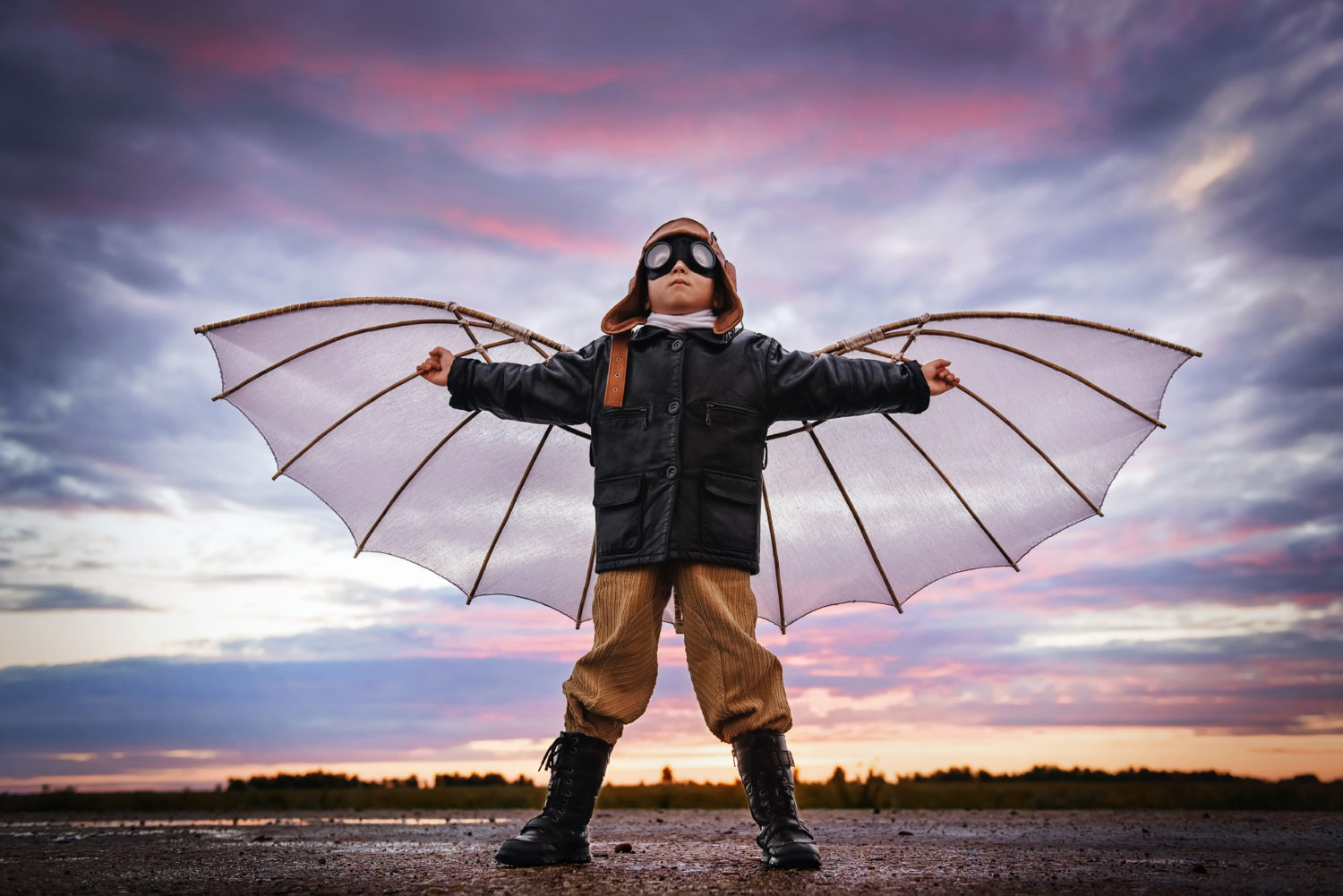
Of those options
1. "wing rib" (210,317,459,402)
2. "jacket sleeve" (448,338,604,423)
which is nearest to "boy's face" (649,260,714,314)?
"jacket sleeve" (448,338,604,423)

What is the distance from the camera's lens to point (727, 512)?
5.00m

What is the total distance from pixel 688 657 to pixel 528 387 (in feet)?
5.96

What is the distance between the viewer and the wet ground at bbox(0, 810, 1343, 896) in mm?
4105

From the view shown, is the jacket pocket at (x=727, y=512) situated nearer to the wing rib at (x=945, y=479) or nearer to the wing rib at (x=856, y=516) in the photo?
the wing rib at (x=856, y=516)

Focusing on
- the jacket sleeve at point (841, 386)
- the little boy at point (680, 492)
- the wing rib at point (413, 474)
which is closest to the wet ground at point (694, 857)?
the little boy at point (680, 492)

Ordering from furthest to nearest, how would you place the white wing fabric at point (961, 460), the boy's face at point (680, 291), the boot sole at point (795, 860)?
the white wing fabric at point (961, 460) < the boy's face at point (680, 291) < the boot sole at point (795, 860)

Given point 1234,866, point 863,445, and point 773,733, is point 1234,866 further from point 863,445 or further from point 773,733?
point 863,445

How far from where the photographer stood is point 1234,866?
501 centimetres

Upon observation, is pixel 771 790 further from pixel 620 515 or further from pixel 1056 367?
pixel 1056 367

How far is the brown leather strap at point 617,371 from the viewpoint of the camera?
5.23 metres

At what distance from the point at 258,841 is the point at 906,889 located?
4930 mm

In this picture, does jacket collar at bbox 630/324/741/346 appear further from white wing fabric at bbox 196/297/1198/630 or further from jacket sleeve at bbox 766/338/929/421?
white wing fabric at bbox 196/297/1198/630

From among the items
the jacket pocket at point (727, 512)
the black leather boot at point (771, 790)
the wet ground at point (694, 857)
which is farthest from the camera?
the jacket pocket at point (727, 512)

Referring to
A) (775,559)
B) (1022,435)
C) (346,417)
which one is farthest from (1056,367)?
(346,417)
